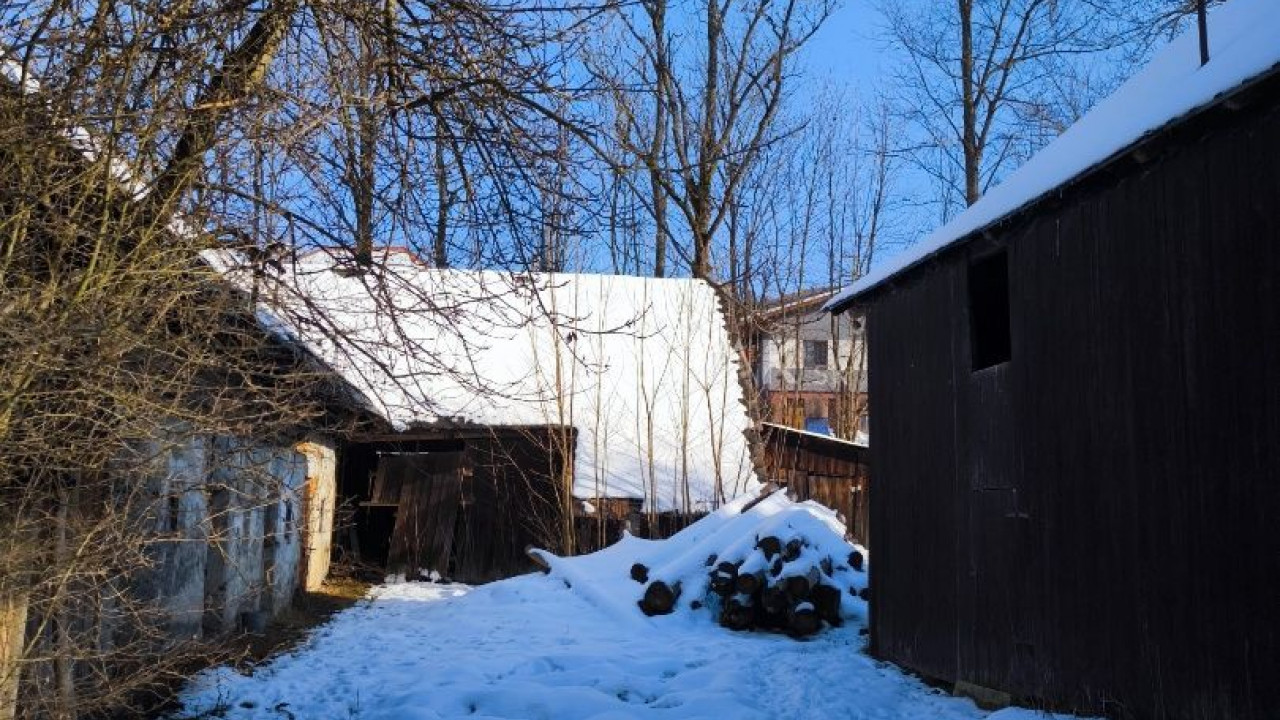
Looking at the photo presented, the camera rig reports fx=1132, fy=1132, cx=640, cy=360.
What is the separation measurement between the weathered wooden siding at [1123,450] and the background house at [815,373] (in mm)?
3203

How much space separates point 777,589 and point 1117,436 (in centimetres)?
600

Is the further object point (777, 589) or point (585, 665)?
point (777, 589)

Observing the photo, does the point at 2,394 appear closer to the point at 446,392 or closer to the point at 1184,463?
the point at 1184,463

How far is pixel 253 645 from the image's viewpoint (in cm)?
1088

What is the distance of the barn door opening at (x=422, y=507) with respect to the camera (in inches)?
778

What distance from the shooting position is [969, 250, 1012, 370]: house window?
8.95 metres

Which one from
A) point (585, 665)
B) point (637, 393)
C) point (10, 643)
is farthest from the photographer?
point (637, 393)

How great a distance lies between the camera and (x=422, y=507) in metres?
19.9

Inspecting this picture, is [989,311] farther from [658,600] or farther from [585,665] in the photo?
[658,600]

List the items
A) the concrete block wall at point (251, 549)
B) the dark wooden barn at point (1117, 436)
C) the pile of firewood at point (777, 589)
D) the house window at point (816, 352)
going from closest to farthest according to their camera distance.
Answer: the dark wooden barn at point (1117, 436)
the concrete block wall at point (251, 549)
the pile of firewood at point (777, 589)
the house window at point (816, 352)

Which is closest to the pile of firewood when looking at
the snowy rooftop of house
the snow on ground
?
the snow on ground

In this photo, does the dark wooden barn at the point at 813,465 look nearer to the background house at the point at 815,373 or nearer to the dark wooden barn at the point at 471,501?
the background house at the point at 815,373

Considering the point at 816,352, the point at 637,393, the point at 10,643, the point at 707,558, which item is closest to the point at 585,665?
the point at 707,558

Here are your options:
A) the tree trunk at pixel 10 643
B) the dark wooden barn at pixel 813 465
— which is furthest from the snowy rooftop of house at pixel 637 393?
the tree trunk at pixel 10 643
